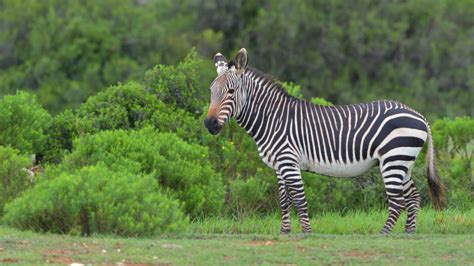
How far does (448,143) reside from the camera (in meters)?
18.8

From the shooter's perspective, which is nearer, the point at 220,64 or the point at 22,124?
the point at 220,64

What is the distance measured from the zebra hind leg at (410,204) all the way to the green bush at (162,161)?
7.95ft

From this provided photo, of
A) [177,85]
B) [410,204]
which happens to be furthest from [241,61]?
[177,85]

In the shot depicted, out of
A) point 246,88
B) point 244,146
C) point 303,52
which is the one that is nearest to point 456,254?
point 246,88

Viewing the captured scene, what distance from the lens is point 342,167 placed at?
47.1 feet

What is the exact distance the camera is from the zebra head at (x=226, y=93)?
46.9ft

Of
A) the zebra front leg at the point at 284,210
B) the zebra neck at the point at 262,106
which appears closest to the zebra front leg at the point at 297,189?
the zebra front leg at the point at 284,210

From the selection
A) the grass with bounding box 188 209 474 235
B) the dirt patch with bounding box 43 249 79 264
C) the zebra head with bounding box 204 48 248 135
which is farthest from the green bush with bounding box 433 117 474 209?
the dirt patch with bounding box 43 249 79 264

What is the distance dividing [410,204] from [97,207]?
410cm

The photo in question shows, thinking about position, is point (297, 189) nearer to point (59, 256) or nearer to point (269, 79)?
point (269, 79)

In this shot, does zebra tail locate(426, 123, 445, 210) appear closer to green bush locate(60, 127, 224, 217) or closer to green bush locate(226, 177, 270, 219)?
green bush locate(226, 177, 270, 219)

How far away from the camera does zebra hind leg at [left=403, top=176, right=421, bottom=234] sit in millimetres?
14352

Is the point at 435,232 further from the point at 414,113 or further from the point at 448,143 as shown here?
the point at 448,143

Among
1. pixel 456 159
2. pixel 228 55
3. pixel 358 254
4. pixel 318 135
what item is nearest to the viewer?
pixel 358 254
